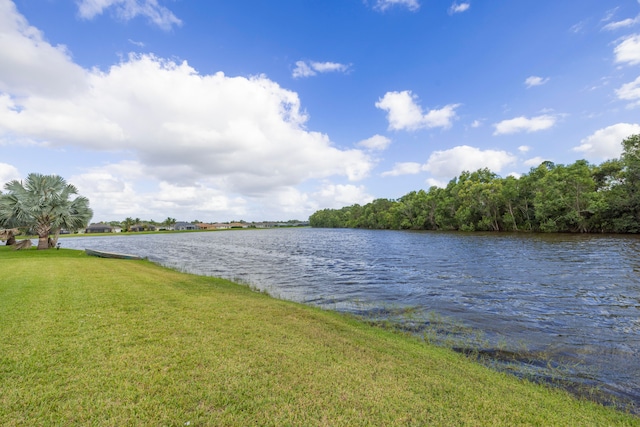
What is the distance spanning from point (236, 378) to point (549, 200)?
64.6 m

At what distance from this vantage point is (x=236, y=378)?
15.1 feet

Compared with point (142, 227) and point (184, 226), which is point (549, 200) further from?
point (184, 226)

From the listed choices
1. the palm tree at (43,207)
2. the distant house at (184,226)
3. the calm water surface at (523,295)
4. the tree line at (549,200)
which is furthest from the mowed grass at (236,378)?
the distant house at (184,226)

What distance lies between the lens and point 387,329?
899 centimetres

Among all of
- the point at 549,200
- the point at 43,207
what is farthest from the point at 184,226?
the point at 549,200

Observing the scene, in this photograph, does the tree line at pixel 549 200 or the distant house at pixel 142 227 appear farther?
the distant house at pixel 142 227

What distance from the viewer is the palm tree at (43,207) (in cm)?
2766

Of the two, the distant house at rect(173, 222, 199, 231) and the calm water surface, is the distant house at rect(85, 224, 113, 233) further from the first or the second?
the calm water surface

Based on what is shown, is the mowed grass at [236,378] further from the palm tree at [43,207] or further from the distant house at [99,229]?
the distant house at [99,229]

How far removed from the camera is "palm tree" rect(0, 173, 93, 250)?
90.7 ft

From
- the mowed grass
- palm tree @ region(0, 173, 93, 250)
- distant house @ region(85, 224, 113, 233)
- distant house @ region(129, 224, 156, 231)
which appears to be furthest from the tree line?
distant house @ region(85, 224, 113, 233)

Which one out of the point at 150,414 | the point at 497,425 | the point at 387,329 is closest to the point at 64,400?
the point at 150,414

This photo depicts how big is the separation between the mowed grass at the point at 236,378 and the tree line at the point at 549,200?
5781cm

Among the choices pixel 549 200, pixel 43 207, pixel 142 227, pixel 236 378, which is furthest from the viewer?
pixel 142 227
